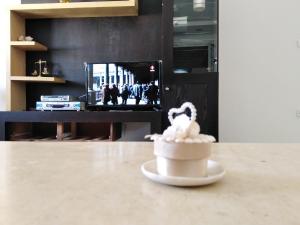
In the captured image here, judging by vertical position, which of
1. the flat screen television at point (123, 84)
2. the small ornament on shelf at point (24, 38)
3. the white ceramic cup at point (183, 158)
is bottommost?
the white ceramic cup at point (183, 158)

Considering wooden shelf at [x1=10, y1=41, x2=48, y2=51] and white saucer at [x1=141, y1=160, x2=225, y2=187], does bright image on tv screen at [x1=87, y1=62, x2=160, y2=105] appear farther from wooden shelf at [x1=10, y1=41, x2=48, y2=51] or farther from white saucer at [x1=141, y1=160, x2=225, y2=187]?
white saucer at [x1=141, y1=160, x2=225, y2=187]

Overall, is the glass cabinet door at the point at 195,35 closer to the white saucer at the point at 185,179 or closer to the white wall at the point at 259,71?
the white wall at the point at 259,71

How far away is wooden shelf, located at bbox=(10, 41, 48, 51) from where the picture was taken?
8.64 feet

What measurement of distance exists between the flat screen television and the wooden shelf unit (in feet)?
1.39

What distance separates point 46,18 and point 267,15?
7.59 ft

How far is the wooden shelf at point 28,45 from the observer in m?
2.63

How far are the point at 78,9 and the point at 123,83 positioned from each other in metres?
0.84

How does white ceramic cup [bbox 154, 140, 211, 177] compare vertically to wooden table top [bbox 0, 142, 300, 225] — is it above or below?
above

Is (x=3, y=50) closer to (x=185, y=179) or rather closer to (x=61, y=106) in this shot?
(x=61, y=106)

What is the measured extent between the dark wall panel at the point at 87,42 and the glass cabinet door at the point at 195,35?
0.36m

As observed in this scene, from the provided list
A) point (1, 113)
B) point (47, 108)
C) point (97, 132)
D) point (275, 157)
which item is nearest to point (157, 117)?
point (97, 132)

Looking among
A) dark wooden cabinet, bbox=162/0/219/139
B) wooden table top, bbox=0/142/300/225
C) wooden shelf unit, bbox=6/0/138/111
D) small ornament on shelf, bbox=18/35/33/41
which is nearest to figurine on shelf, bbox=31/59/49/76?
wooden shelf unit, bbox=6/0/138/111

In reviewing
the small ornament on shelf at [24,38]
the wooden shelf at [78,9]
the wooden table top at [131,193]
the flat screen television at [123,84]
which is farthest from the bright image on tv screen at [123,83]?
the wooden table top at [131,193]

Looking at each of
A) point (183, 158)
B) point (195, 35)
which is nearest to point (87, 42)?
point (195, 35)
